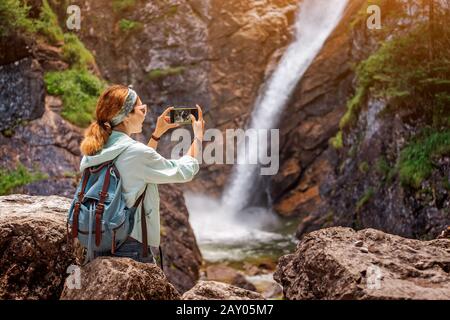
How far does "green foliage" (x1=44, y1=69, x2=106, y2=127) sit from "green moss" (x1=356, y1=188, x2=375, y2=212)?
294 inches

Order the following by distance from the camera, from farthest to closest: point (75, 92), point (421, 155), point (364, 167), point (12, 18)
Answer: point (364, 167)
point (75, 92)
point (12, 18)
point (421, 155)

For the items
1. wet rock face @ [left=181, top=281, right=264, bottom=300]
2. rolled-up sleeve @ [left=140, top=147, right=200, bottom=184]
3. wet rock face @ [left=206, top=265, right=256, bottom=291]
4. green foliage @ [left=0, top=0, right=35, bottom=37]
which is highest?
green foliage @ [left=0, top=0, right=35, bottom=37]

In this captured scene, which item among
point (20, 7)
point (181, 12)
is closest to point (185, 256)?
point (20, 7)

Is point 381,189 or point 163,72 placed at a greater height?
point 163,72

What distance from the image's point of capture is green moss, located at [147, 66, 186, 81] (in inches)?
910

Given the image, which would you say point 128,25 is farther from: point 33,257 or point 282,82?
point 33,257

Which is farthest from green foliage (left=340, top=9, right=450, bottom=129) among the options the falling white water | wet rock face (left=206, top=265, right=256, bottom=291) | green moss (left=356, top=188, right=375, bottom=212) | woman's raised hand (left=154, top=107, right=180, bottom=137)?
the falling white water

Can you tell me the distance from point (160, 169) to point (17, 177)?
8500 millimetres

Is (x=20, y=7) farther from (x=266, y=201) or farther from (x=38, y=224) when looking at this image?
(x=266, y=201)

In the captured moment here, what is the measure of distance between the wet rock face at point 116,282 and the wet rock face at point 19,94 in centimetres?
930

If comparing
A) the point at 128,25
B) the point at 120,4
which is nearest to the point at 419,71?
the point at 128,25

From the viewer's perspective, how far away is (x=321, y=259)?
339 cm

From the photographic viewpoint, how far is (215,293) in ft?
11.0

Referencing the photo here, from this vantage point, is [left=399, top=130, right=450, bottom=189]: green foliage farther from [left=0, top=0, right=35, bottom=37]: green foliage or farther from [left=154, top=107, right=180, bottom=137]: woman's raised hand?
[left=0, top=0, right=35, bottom=37]: green foliage
